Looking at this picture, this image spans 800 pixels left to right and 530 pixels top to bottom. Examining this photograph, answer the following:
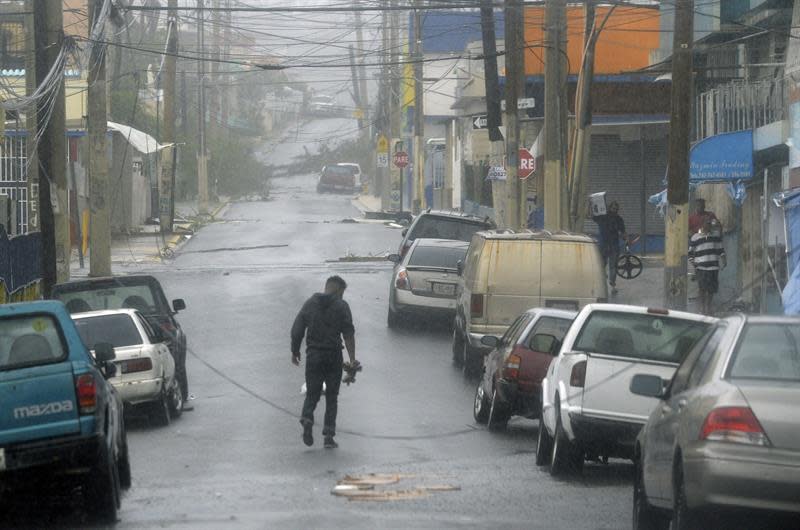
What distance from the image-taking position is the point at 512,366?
614 inches

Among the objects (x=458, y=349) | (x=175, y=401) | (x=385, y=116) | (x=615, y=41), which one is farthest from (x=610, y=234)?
(x=385, y=116)

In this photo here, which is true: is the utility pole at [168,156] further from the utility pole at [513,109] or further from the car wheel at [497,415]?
the car wheel at [497,415]

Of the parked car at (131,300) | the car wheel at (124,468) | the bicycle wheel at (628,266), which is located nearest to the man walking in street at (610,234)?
the bicycle wheel at (628,266)

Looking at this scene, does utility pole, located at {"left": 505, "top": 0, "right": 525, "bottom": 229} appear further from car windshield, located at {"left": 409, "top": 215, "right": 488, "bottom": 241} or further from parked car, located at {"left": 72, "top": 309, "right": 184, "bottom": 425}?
parked car, located at {"left": 72, "top": 309, "right": 184, "bottom": 425}

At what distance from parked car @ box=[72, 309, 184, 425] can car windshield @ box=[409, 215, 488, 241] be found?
12.3 metres

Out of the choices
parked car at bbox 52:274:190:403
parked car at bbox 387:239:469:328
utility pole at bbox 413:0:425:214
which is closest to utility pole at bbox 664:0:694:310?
parked car at bbox 387:239:469:328

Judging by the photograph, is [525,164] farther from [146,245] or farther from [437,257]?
[146,245]

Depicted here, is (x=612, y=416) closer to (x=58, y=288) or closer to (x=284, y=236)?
(x=58, y=288)

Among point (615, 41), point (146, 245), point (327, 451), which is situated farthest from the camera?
point (615, 41)

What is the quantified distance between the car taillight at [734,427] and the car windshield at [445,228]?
2202 cm

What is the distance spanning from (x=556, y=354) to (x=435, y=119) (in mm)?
57315

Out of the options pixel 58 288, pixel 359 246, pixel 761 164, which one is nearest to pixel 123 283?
pixel 58 288

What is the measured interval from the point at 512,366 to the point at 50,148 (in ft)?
40.3

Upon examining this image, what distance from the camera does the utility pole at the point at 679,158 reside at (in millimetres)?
20344
